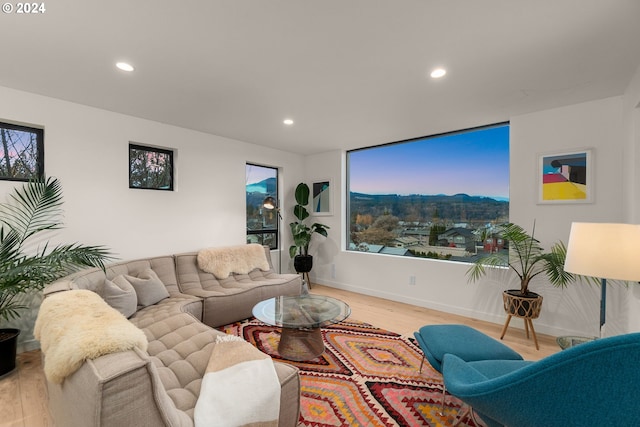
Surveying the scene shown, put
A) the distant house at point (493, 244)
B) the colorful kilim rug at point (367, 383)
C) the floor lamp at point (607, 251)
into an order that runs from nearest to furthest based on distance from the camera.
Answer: the floor lamp at point (607, 251) < the colorful kilim rug at point (367, 383) < the distant house at point (493, 244)

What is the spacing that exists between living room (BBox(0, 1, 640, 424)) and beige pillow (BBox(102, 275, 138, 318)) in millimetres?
879

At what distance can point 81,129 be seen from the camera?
3.07 meters

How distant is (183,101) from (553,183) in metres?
4.09

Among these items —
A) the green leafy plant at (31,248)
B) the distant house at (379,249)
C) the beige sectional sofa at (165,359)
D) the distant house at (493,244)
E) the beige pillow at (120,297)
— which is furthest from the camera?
the distant house at (379,249)

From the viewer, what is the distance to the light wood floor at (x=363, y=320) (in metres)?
1.89

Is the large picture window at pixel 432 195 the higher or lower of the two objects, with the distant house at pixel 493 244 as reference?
higher

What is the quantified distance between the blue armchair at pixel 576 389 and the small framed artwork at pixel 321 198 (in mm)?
4238

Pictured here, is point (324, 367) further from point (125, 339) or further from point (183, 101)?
point (183, 101)

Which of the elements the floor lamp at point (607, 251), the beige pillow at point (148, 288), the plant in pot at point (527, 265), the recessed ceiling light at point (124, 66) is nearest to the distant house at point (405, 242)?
the plant in pot at point (527, 265)

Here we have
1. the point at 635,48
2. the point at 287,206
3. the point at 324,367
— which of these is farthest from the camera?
the point at 287,206

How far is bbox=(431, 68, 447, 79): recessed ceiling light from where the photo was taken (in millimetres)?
2303

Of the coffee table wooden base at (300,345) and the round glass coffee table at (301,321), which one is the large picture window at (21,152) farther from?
the coffee table wooden base at (300,345)

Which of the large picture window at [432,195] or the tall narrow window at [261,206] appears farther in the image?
the tall narrow window at [261,206]

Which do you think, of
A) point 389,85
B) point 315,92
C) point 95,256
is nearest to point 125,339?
point 95,256
